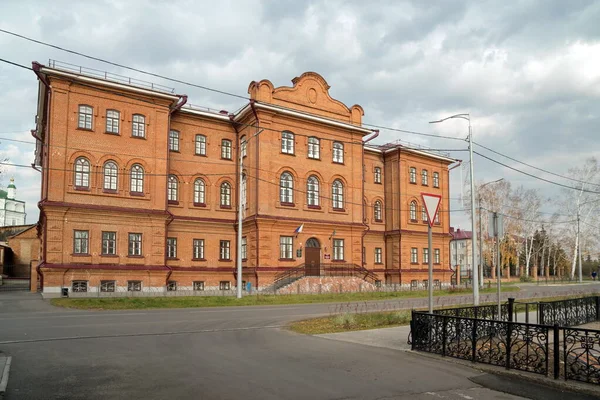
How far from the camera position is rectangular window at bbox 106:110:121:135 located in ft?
103

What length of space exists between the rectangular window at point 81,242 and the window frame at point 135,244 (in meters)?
2.51

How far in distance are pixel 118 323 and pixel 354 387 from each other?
36.6ft

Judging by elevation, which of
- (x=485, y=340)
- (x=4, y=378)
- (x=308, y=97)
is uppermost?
(x=308, y=97)

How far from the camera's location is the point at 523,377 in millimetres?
8266

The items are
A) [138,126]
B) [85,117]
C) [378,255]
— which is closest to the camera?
[85,117]

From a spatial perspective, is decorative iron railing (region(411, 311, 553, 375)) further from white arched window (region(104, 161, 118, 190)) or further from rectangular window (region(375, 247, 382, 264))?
rectangular window (region(375, 247, 382, 264))

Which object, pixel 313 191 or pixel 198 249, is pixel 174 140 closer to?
pixel 198 249

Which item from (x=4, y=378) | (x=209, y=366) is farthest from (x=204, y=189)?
(x=4, y=378)

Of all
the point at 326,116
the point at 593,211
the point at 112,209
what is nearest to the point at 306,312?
the point at 112,209

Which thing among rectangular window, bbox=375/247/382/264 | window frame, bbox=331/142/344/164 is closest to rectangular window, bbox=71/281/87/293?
window frame, bbox=331/142/344/164

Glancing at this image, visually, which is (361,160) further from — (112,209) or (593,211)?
(593,211)

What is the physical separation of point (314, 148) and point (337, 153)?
234 cm

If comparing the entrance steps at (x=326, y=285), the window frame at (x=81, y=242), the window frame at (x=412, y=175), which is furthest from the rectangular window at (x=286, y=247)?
the window frame at (x=412, y=175)

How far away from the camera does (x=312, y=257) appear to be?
37875 millimetres
